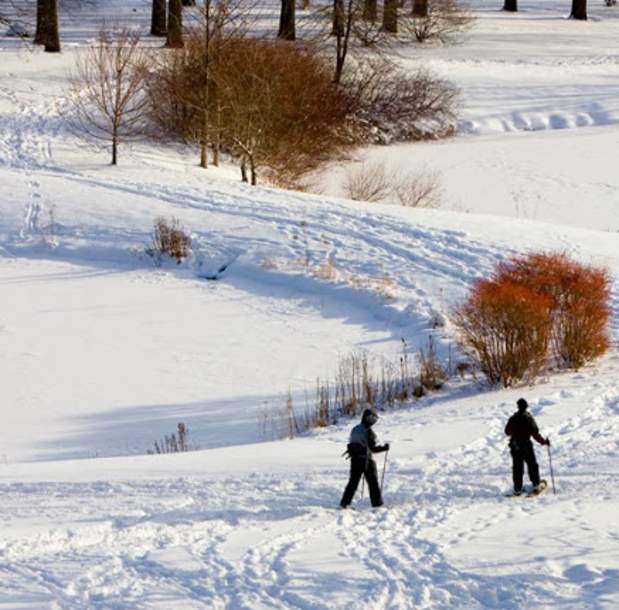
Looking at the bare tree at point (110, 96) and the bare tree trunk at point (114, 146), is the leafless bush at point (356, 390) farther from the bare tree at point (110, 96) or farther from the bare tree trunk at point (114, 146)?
the bare tree at point (110, 96)

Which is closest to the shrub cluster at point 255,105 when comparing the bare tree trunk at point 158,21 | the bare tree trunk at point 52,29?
the bare tree trunk at point 52,29

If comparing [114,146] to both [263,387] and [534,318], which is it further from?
[534,318]

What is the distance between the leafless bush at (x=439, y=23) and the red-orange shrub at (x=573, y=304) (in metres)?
26.6

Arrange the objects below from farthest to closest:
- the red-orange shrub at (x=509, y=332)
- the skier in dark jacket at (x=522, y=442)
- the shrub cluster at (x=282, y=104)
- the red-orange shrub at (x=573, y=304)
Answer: the shrub cluster at (x=282, y=104)
the red-orange shrub at (x=573, y=304)
the red-orange shrub at (x=509, y=332)
the skier in dark jacket at (x=522, y=442)

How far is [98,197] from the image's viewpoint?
2639 cm

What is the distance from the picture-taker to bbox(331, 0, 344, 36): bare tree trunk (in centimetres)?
3794

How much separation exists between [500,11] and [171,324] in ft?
113

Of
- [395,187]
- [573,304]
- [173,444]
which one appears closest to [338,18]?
[395,187]

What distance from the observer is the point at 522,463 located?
1291 cm

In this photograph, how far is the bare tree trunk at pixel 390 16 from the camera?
42.3 meters

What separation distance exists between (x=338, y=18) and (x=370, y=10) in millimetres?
2390

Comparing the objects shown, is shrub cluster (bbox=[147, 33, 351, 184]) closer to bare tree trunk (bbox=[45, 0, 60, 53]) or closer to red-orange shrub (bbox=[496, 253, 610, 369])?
bare tree trunk (bbox=[45, 0, 60, 53])

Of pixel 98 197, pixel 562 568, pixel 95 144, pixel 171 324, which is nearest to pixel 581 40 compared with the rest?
pixel 95 144

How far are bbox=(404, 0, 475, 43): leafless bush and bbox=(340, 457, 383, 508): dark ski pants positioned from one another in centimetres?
3419
